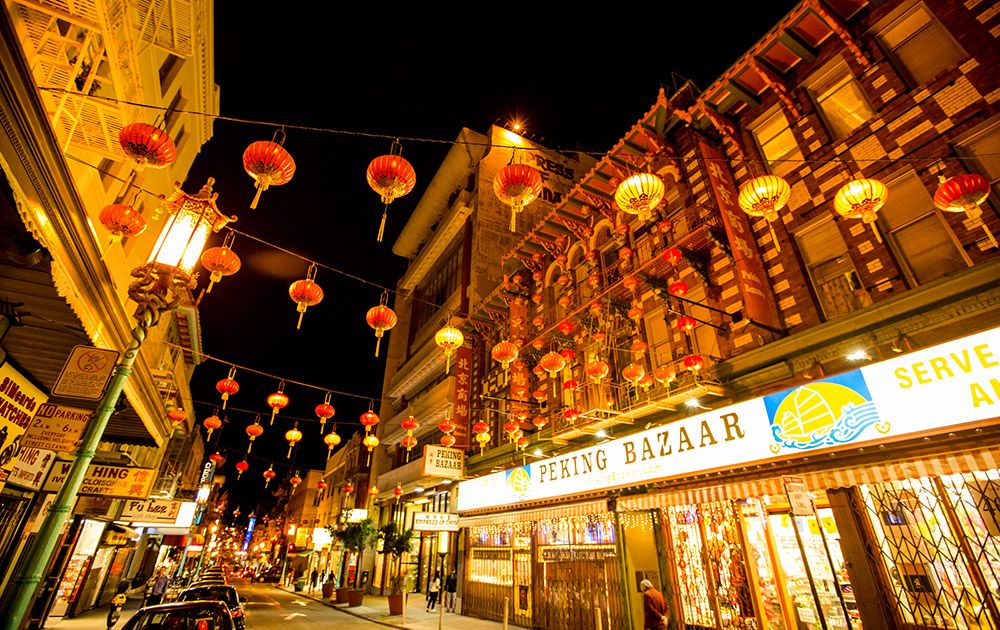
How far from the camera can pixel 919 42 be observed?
1027 centimetres

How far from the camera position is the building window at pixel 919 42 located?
32.0ft

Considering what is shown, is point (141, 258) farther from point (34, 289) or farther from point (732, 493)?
point (732, 493)

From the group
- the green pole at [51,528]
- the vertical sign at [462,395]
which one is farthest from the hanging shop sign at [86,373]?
the vertical sign at [462,395]

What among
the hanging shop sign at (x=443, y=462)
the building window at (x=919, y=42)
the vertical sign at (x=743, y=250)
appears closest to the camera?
the building window at (x=919, y=42)

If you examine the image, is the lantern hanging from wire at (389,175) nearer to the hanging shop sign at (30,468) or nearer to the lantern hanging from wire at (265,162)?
the lantern hanging from wire at (265,162)

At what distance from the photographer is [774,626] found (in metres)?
9.57

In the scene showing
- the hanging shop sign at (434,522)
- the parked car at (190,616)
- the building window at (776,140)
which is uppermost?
the building window at (776,140)

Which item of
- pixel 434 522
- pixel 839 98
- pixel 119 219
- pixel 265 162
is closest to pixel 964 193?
pixel 839 98

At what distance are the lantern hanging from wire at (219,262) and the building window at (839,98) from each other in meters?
15.3

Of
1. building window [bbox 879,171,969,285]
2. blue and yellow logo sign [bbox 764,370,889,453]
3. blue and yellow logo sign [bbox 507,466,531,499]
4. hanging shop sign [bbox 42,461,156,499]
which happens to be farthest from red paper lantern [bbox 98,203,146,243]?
building window [bbox 879,171,969,285]

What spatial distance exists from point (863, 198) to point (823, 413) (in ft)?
13.5

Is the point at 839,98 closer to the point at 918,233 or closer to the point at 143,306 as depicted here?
the point at 918,233

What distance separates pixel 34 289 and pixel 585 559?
563 inches

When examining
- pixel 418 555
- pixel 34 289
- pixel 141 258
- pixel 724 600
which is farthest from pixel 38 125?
pixel 418 555
